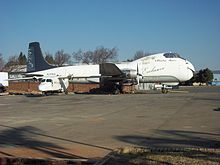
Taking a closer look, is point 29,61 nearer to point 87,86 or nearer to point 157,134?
point 87,86

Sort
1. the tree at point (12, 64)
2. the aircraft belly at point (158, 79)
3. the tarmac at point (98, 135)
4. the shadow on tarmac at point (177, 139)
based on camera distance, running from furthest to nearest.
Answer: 1. the tree at point (12, 64)
2. the aircraft belly at point (158, 79)
3. the shadow on tarmac at point (177, 139)
4. the tarmac at point (98, 135)

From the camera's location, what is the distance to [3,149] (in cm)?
964

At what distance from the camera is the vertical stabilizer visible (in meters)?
49.8

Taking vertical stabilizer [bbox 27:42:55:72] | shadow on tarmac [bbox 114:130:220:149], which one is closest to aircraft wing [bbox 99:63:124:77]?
vertical stabilizer [bbox 27:42:55:72]

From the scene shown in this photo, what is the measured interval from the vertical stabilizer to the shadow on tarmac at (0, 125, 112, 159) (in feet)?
118

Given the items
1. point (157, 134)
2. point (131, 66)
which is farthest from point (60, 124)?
point (131, 66)

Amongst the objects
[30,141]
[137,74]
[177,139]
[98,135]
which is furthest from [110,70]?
[177,139]

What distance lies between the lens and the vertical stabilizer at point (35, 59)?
49750mm

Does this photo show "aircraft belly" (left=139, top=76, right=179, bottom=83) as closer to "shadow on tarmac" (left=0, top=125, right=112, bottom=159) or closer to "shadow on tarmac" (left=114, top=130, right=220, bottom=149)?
"shadow on tarmac" (left=0, top=125, right=112, bottom=159)

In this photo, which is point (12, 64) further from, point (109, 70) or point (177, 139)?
point (177, 139)

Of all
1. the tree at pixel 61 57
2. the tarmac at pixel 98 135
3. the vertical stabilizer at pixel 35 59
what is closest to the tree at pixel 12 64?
the tree at pixel 61 57

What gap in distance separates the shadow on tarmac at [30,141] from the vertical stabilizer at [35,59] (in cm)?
3588

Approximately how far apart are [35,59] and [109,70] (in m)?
14.0

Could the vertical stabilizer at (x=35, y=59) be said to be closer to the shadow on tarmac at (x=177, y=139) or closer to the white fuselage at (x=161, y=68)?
the white fuselage at (x=161, y=68)
